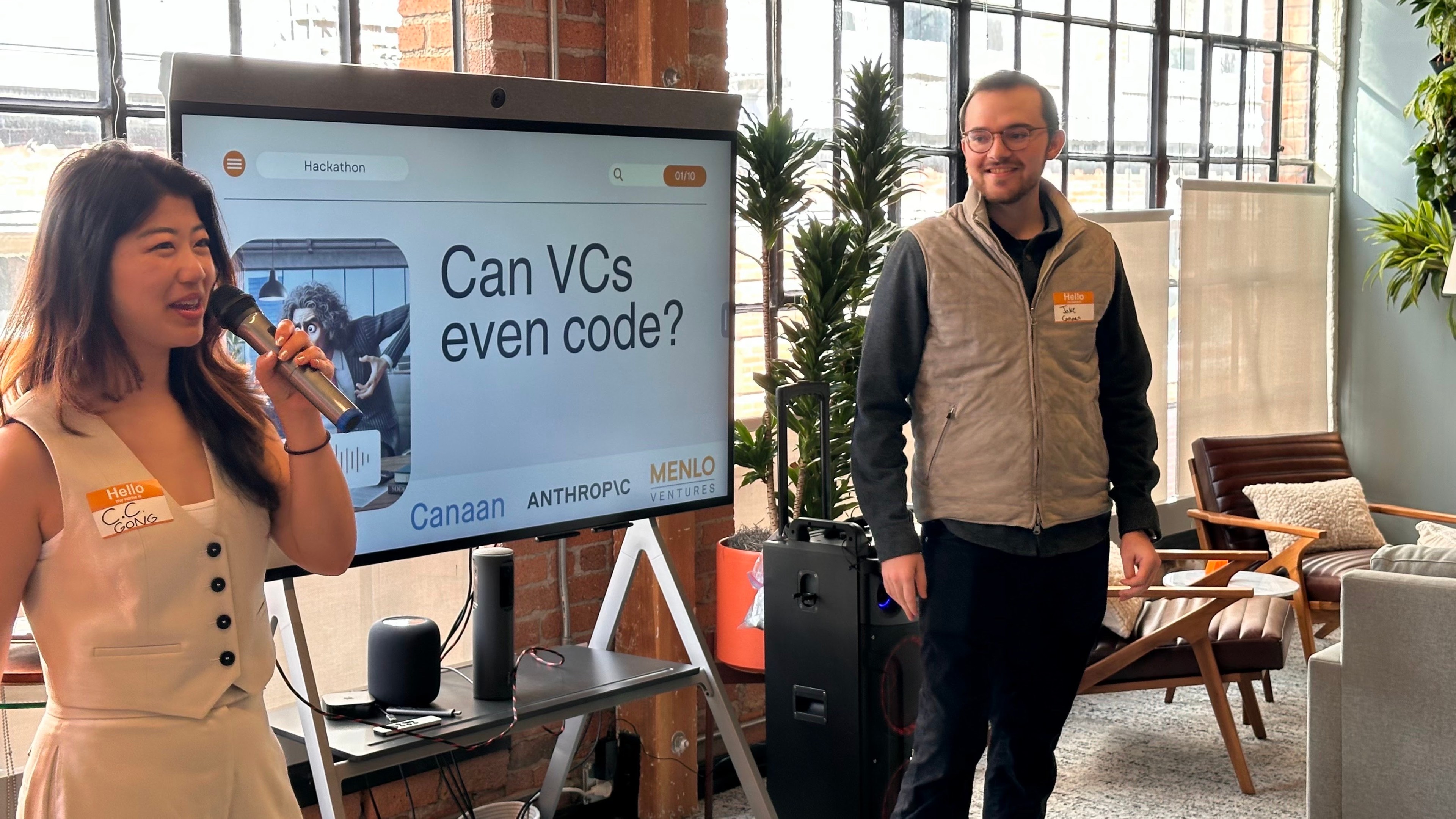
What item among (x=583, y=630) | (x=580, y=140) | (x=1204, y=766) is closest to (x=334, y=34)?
(x=580, y=140)

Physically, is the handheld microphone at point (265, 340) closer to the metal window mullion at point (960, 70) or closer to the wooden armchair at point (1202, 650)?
the wooden armchair at point (1202, 650)

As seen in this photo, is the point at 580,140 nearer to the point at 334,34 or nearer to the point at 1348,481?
the point at 334,34

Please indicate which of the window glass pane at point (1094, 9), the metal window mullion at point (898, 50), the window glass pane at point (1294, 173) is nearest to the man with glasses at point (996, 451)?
the metal window mullion at point (898, 50)

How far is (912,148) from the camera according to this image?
3.61 metres

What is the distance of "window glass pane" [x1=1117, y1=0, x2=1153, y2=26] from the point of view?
5.59 metres

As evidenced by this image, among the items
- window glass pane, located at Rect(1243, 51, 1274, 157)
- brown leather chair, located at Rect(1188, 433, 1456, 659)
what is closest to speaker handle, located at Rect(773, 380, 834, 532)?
brown leather chair, located at Rect(1188, 433, 1456, 659)

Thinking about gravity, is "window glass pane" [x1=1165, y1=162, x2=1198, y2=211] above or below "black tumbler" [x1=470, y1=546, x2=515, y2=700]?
above

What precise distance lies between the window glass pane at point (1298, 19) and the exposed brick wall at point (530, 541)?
13.6 ft

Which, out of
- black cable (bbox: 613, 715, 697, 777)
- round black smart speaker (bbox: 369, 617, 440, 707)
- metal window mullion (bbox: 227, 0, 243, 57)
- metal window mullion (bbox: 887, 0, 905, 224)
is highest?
metal window mullion (bbox: 887, 0, 905, 224)

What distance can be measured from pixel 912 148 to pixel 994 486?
55.6 inches

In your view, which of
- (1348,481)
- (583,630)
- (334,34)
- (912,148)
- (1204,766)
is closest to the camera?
(334,34)

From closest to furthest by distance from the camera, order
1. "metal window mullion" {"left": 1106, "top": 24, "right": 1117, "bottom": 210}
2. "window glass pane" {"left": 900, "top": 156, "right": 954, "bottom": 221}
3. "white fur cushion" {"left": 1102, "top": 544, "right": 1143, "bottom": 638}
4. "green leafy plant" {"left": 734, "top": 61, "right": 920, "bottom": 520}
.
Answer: "green leafy plant" {"left": 734, "top": 61, "right": 920, "bottom": 520} < "white fur cushion" {"left": 1102, "top": 544, "right": 1143, "bottom": 638} < "window glass pane" {"left": 900, "top": 156, "right": 954, "bottom": 221} < "metal window mullion" {"left": 1106, "top": 24, "right": 1117, "bottom": 210}

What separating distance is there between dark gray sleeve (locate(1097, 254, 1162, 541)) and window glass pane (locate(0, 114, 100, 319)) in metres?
2.02

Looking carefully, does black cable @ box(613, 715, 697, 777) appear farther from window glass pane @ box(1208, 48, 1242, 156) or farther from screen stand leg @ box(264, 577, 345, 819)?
window glass pane @ box(1208, 48, 1242, 156)
